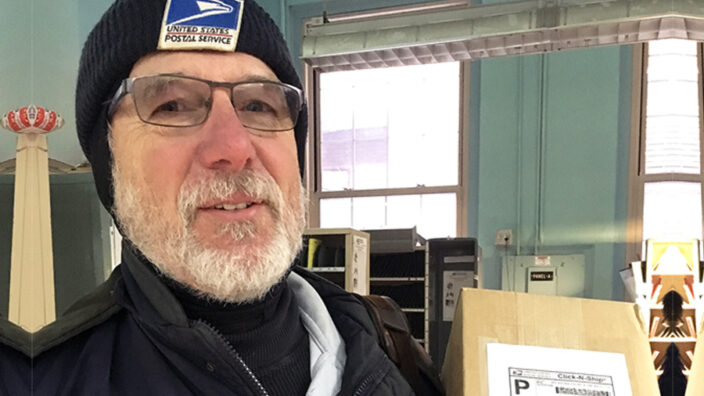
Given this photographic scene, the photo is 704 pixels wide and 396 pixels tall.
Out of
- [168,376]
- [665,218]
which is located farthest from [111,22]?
[665,218]

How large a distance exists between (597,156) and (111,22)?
15.4ft

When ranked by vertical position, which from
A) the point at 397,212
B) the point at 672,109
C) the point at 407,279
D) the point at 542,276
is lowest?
the point at 542,276

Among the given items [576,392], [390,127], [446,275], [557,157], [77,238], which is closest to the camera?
[576,392]

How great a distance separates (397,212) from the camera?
5.29m

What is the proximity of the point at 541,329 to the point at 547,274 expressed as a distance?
4.27 meters

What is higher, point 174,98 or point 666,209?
point 174,98

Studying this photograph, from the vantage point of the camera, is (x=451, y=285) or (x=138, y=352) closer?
(x=138, y=352)

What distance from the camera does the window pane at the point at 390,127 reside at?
5180mm

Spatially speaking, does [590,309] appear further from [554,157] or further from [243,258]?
[554,157]

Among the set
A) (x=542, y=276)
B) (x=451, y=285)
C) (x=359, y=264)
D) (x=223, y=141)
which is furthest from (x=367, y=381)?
(x=542, y=276)

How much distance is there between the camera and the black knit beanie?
0.80 metres

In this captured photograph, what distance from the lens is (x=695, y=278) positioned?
3.37m

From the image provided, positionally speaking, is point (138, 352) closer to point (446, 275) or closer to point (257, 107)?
point (257, 107)

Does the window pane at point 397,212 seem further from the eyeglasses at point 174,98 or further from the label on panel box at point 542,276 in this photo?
the eyeglasses at point 174,98
